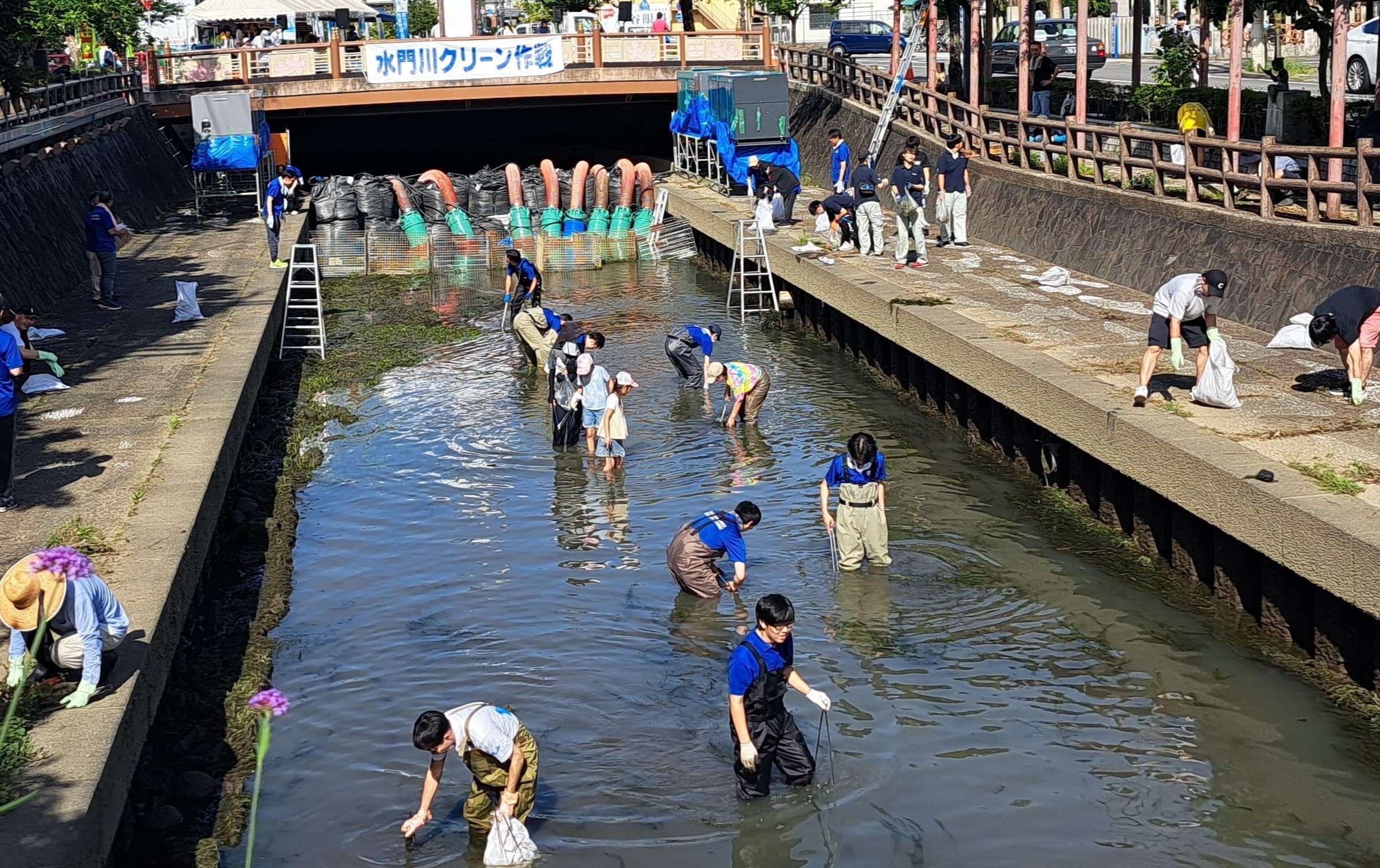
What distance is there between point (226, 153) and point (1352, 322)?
27001 millimetres

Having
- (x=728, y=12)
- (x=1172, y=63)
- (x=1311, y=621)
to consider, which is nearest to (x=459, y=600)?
→ (x=1311, y=621)

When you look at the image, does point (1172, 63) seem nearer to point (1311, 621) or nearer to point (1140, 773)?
point (1311, 621)

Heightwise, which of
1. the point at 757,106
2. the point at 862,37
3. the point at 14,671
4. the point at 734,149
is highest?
the point at 862,37

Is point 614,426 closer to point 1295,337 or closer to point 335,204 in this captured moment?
point 1295,337

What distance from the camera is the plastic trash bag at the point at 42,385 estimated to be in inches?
671

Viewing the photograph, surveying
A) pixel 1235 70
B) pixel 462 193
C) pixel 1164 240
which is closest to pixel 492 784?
pixel 1164 240

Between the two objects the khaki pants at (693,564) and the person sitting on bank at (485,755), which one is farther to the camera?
the khaki pants at (693,564)

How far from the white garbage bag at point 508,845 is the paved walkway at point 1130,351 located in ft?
22.0

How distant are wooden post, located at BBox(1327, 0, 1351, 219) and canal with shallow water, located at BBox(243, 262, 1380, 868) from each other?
497 cm

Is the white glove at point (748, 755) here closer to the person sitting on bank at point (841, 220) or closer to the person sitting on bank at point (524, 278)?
the person sitting on bank at point (524, 278)

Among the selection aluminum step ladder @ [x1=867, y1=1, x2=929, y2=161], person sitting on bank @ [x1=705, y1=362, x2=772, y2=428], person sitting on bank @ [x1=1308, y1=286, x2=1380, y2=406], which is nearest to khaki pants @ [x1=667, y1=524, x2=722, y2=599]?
person sitting on bank @ [x1=705, y1=362, x2=772, y2=428]

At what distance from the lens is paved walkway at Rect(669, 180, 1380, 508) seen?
13.3 meters

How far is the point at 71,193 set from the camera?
2736cm

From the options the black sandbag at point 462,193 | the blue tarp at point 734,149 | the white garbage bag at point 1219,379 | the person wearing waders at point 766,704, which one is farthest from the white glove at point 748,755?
the black sandbag at point 462,193
